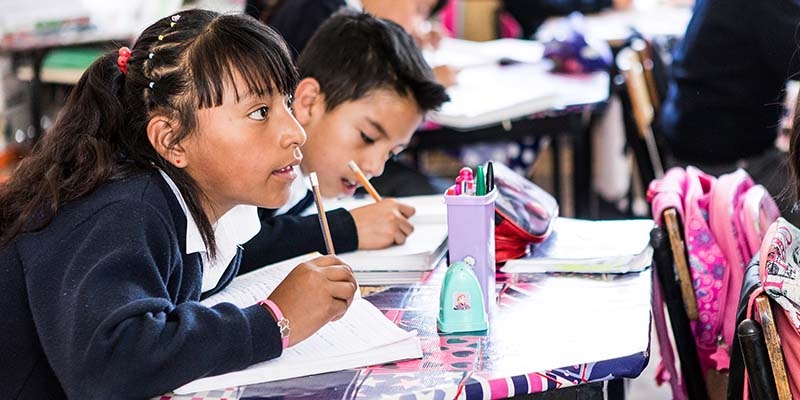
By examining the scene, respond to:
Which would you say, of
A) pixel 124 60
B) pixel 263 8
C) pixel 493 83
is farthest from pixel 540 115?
pixel 124 60

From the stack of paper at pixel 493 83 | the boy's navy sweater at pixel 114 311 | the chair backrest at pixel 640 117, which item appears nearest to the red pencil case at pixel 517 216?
the boy's navy sweater at pixel 114 311

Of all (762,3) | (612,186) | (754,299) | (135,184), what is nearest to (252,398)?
(135,184)

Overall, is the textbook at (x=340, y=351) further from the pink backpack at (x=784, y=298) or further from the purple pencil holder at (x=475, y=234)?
the pink backpack at (x=784, y=298)

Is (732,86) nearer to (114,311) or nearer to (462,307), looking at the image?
(462,307)

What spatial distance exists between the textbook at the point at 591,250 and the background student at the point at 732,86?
0.95 meters

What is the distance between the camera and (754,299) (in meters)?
1.30

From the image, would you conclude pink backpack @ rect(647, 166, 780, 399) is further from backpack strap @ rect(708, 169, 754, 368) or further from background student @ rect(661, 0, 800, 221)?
background student @ rect(661, 0, 800, 221)

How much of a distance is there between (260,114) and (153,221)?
0.66 ft

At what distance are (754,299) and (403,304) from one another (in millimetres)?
447

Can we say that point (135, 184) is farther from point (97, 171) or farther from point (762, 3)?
point (762, 3)

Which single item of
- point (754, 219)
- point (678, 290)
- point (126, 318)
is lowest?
point (678, 290)

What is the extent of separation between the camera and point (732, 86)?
2844mm

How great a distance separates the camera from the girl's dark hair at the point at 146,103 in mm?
1332

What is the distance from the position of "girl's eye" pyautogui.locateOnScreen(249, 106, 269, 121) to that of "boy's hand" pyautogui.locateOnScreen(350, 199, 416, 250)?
1.29 feet
